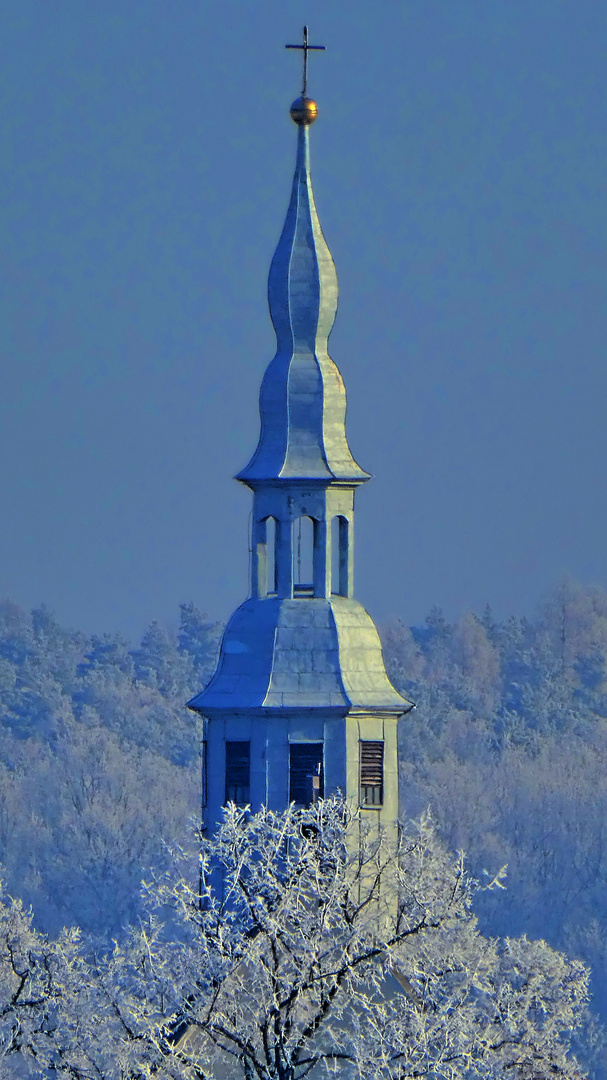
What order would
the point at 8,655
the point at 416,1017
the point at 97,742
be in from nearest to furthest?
the point at 416,1017 < the point at 97,742 < the point at 8,655

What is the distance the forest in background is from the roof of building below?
41.3 m

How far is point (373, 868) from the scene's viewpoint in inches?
2157

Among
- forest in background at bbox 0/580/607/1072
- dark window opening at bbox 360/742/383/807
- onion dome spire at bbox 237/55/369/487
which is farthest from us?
forest in background at bbox 0/580/607/1072

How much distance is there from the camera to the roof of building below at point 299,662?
190 feet

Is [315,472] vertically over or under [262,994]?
over

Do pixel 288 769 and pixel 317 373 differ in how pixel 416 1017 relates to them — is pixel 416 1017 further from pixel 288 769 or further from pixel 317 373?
pixel 317 373

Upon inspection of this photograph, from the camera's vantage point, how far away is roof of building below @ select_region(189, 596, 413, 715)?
190ft

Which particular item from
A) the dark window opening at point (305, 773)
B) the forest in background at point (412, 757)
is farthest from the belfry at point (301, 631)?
the forest in background at point (412, 757)

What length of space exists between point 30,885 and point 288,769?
72.0 m

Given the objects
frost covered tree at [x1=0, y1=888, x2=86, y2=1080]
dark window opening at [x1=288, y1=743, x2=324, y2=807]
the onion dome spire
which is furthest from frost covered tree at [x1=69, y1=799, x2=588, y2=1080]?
the onion dome spire

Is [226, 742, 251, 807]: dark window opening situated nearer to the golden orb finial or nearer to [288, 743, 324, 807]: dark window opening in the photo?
[288, 743, 324, 807]: dark window opening

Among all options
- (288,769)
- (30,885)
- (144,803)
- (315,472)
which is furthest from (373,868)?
(144,803)

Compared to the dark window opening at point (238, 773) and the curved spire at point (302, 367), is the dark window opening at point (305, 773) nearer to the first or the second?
the dark window opening at point (238, 773)

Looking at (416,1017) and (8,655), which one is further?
(8,655)
